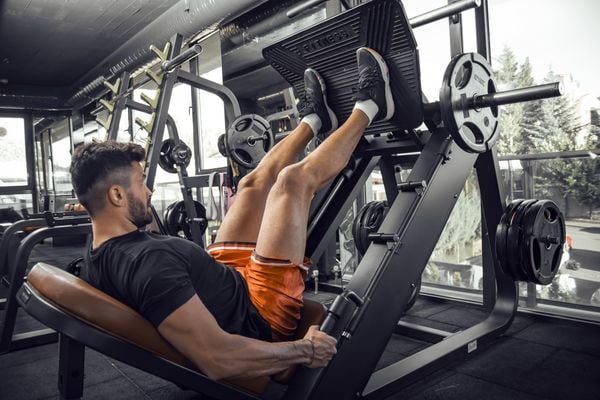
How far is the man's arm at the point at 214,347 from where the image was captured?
3.41 feet

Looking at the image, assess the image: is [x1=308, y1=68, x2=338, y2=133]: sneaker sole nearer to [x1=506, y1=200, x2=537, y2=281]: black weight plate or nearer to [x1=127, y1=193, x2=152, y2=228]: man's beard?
[x1=506, y1=200, x2=537, y2=281]: black weight plate

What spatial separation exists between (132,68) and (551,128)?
13.9ft

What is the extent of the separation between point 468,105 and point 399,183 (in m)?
0.37

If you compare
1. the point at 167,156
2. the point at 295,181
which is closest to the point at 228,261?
the point at 295,181

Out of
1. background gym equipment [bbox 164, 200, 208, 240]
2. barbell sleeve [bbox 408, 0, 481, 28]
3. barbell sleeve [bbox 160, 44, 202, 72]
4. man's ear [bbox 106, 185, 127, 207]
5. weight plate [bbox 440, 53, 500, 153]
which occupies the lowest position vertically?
background gym equipment [bbox 164, 200, 208, 240]

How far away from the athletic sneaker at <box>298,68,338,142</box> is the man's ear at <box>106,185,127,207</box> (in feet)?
2.91

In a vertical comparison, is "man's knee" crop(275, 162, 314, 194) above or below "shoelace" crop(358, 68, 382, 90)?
below

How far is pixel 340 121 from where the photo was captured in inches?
76.4

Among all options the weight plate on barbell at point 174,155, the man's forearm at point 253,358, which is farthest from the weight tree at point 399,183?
the weight plate on barbell at point 174,155

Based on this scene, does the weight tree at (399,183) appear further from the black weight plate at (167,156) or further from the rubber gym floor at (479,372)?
the black weight plate at (167,156)

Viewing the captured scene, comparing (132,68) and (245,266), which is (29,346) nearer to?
(245,266)

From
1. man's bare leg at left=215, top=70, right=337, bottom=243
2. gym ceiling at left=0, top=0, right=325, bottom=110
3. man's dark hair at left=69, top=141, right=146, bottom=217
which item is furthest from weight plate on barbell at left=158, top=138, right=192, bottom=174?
man's dark hair at left=69, top=141, right=146, bottom=217

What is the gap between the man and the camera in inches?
41.4

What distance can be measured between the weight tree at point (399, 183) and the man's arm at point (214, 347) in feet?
0.51
